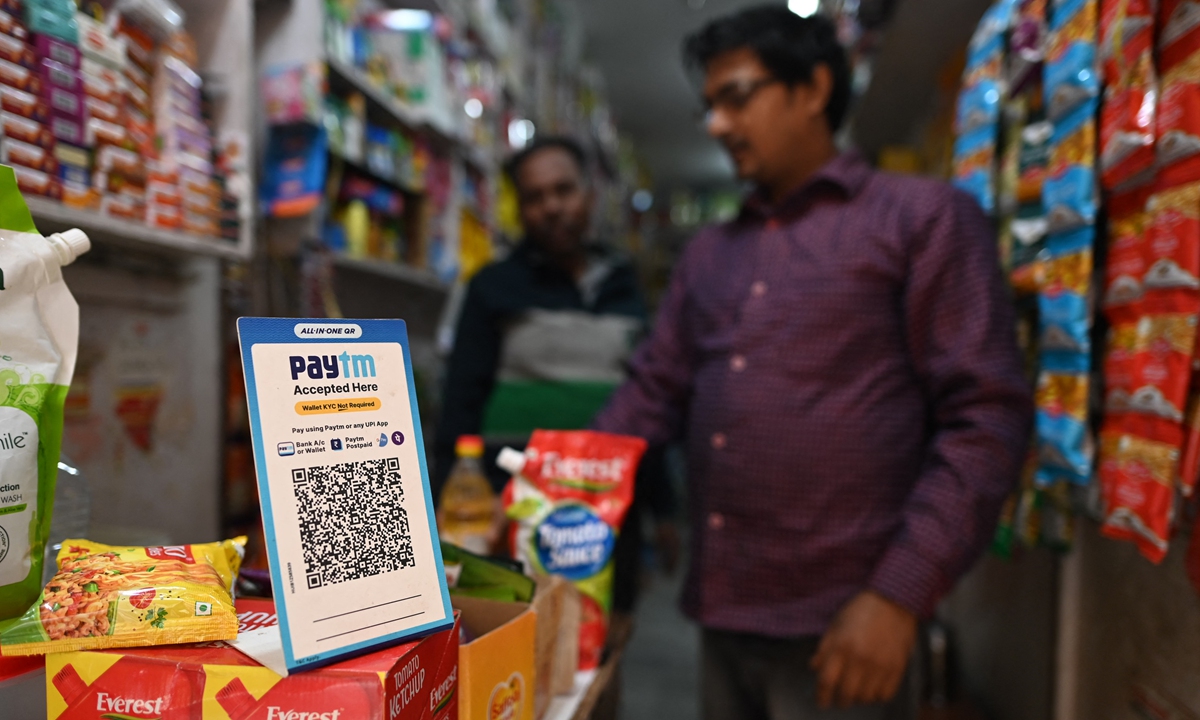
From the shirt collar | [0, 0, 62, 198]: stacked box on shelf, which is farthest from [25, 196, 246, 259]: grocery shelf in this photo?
the shirt collar

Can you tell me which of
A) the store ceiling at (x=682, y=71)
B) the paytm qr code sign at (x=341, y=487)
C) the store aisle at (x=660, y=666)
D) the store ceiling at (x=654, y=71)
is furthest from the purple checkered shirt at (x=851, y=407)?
the store ceiling at (x=654, y=71)

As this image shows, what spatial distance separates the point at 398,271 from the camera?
228 cm

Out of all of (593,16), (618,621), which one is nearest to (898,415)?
(618,621)

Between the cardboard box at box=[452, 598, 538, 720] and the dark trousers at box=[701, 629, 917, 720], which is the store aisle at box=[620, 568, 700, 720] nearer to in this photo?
the dark trousers at box=[701, 629, 917, 720]

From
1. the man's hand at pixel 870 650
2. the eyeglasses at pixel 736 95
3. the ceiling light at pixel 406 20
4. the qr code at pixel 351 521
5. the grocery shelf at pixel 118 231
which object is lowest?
the man's hand at pixel 870 650

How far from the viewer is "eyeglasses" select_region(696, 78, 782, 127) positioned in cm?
141

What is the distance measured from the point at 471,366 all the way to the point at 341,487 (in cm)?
154

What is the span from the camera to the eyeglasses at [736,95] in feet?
4.63

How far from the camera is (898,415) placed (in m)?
1.26

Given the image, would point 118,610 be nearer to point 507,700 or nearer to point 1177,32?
point 507,700

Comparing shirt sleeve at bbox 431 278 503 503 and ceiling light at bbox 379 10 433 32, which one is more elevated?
ceiling light at bbox 379 10 433 32

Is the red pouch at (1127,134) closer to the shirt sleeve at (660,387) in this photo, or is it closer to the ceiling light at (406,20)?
the shirt sleeve at (660,387)

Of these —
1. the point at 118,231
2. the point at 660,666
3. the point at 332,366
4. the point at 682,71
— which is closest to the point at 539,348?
the point at 118,231

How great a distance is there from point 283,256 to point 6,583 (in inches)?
50.0
